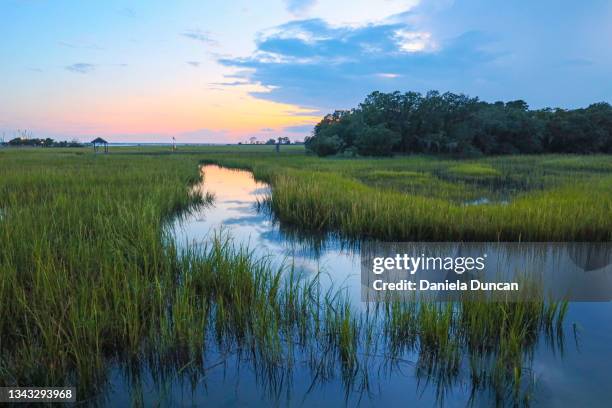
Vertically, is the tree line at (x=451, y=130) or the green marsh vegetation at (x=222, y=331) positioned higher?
the tree line at (x=451, y=130)

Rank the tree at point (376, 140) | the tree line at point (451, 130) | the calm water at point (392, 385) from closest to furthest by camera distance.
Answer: the calm water at point (392, 385) → the tree at point (376, 140) → the tree line at point (451, 130)

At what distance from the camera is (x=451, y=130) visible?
5047 cm

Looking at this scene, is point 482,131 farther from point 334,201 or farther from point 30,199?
point 30,199

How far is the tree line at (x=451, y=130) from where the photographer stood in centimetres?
4819

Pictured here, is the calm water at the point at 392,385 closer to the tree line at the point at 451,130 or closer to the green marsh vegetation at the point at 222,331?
the green marsh vegetation at the point at 222,331

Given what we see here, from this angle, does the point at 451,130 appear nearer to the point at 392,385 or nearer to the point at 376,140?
the point at 376,140

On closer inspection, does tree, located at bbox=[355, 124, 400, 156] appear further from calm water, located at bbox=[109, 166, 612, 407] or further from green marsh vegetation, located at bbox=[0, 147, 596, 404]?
calm water, located at bbox=[109, 166, 612, 407]

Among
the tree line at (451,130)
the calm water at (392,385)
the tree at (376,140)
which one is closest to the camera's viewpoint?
the calm water at (392,385)

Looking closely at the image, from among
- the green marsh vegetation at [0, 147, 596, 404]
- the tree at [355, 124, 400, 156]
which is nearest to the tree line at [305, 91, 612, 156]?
the tree at [355, 124, 400, 156]

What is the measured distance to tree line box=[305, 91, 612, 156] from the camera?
158 feet

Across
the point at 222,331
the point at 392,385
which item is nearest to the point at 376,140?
the point at 222,331

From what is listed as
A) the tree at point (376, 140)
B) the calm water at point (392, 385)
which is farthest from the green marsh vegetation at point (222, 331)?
the tree at point (376, 140)

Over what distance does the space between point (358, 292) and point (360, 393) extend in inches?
111

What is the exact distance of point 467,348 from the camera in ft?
14.5
